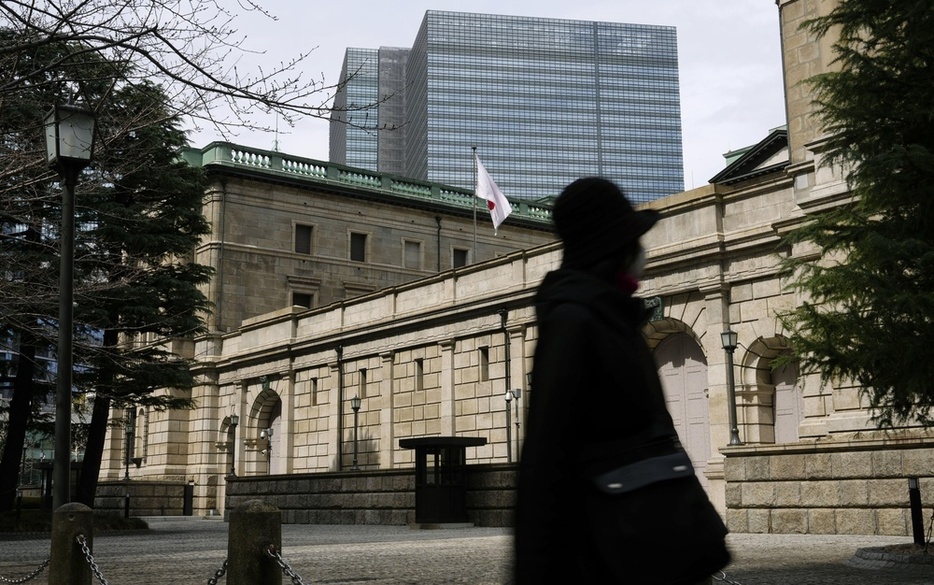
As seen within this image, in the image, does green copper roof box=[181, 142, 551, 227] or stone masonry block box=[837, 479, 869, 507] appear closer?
stone masonry block box=[837, 479, 869, 507]

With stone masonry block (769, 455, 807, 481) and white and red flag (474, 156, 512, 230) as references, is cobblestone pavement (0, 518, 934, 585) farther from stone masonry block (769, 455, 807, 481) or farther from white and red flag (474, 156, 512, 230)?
white and red flag (474, 156, 512, 230)

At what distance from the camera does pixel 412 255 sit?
175 ft

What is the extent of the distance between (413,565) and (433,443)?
37.6 feet

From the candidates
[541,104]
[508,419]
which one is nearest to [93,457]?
[508,419]

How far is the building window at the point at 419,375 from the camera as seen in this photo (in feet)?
124

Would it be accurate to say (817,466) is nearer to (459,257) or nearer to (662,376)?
(662,376)

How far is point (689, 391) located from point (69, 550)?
877 inches

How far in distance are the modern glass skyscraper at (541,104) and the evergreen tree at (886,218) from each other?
14974 cm

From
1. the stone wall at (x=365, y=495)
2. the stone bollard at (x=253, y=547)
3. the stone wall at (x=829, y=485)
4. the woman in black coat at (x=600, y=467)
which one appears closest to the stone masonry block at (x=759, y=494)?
the stone wall at (x=829, y=485)

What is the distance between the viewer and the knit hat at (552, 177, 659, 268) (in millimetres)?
3502

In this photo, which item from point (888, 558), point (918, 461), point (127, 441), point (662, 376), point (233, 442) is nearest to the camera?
point (888, 558)

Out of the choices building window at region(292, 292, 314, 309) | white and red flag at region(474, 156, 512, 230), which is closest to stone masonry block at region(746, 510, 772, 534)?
white and red flag at region(474, 156, 512, 230)

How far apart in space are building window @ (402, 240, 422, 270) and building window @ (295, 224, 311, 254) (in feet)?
16.3

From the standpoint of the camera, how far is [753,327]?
88.3ft
